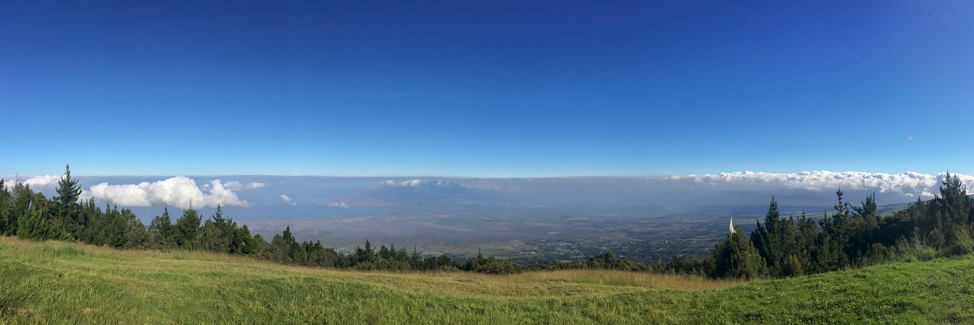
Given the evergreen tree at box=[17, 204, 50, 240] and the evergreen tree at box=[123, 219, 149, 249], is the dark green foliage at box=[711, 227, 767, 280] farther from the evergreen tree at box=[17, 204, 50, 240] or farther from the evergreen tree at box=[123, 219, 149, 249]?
the evergreen tree at box=[17, 204, 50, 240]

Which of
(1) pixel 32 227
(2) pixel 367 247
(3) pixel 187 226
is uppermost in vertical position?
(1) pixel 32 227

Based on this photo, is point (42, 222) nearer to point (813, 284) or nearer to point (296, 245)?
point (296, 245)

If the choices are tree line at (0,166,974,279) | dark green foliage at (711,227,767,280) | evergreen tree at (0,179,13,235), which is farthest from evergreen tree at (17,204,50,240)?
dark green foliage at (711,227,767,280)

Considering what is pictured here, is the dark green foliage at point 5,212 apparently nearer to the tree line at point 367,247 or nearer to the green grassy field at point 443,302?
the tree line at point 367,247

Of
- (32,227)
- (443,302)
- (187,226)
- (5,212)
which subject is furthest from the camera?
(187,226)

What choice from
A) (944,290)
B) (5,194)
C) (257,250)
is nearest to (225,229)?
(257,250)

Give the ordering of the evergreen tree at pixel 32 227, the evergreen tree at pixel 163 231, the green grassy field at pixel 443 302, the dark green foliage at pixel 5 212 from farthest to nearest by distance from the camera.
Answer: the evergreen tree at pixel 163 231, the dark green foliage at pixel 5 212, the evergreen tree at pixel 32 227, the green grassy field at pixel 443 302

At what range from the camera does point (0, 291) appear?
251 inches

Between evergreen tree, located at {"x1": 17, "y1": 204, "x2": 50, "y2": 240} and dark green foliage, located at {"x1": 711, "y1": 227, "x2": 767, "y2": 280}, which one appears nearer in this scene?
evergreen tree, located at {"x1": 17, "y1": 204, "x2": 50, "y2": 240}

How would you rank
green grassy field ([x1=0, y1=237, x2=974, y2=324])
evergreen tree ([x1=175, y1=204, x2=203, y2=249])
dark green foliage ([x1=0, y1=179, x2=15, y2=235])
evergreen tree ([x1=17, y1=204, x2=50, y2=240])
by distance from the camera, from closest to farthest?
1. green grassy field ([x1=0, y1=237, x2=974, y2=324])
2. evergreen tree ([x1=17, y1=204, x2=50, y2=240])
3. dark green foliage ([x1=0, y1=179, x2=15, y2=235])
4. evergreen tree ([x1=175, y1=204, x2=203, y2=249])

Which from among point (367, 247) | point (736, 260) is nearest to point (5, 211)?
point (367, 247)

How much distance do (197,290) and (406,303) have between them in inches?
219

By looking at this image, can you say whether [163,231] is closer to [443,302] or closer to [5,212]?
[5,212]

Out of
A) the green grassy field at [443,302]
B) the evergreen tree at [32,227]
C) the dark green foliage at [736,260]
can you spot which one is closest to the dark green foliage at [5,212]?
the evergreen tree at [32,227]
